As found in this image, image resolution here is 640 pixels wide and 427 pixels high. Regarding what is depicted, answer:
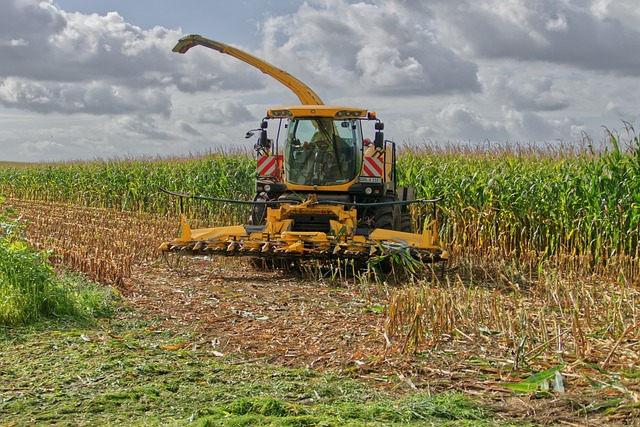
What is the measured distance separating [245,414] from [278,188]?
6.95 metres

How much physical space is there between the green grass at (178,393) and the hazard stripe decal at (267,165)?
17.9 feet

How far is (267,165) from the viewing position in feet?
37.2

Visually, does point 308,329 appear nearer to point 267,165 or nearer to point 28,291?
point 28,291

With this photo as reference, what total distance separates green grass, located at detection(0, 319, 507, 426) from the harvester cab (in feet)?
11.7

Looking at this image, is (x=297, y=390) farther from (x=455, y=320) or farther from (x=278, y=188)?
(x=278, y=188)

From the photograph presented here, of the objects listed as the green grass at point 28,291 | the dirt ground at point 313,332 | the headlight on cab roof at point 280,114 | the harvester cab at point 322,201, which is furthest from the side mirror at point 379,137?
the green grass at point 28,291

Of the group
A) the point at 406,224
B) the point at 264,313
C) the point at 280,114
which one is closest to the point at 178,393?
the point at 264,313

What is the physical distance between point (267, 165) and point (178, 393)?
681 cm

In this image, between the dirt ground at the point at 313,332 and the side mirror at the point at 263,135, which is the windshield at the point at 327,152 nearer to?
the side mirror at the point at 263,135

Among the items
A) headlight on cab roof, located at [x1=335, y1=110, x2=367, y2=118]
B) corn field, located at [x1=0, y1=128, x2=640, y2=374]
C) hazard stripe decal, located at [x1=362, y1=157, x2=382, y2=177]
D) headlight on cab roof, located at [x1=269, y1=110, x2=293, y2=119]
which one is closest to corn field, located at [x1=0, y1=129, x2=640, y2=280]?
corn field, located at [x1=0, y1=128, x2=640, y2=374]

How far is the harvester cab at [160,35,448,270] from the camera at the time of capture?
9469 millimetres

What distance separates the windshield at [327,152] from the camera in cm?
1091

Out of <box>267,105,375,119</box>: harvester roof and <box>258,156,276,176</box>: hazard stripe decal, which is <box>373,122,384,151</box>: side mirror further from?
<box>258,156,276,176</box>: hazard stripe decal

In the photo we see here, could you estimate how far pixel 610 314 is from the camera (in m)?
6.62
